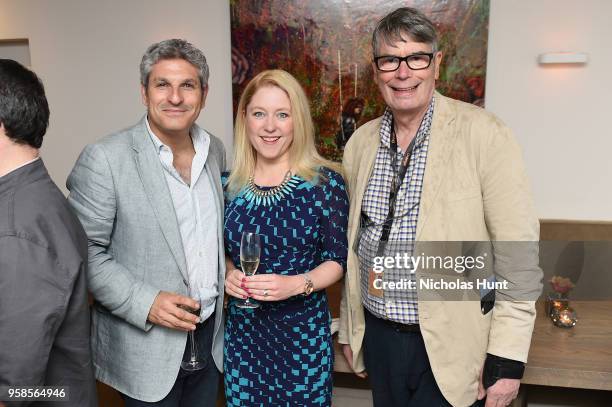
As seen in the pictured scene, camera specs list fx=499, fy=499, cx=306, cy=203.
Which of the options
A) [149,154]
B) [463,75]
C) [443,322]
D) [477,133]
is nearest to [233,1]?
[463,75]

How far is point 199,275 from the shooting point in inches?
69.5

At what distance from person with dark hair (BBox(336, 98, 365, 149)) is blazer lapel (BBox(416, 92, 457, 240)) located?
2.44m

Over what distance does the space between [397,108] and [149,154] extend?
2.81 feet

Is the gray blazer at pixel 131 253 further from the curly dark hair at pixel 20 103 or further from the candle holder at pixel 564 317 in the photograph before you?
the candle holder at pixel 564 317

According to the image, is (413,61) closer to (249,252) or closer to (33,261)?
(249,252)

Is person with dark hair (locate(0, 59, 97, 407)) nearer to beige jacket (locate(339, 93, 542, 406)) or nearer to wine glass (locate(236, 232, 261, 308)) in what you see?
wine glass (locate(236, 232, 261, 308))

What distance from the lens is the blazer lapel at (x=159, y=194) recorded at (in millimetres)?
1647

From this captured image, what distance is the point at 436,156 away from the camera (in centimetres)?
165

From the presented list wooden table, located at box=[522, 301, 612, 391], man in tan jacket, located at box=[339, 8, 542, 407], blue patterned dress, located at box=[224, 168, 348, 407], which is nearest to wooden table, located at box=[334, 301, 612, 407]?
wooden table, located at box=[522, 301, 612, 391]

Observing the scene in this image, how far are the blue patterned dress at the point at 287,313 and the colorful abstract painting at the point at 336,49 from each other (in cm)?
233

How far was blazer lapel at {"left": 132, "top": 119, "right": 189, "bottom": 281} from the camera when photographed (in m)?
1.65

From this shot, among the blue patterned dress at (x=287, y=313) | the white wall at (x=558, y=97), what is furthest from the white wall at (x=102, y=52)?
the blue patterned dress at (x=287, y=313)

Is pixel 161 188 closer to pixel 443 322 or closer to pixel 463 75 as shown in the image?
pixel 443 322

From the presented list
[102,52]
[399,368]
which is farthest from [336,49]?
[399,368]
